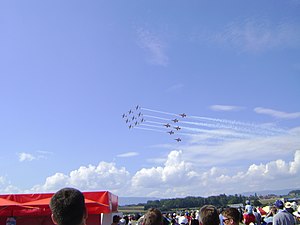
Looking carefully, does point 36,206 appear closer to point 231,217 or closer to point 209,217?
point 231,217

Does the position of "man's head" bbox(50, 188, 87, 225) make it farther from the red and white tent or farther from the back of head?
the red and white tent

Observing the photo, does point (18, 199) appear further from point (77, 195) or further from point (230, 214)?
point (77, 195)

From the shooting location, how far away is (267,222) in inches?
548

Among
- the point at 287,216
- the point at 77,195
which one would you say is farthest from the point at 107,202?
the point at 77,195

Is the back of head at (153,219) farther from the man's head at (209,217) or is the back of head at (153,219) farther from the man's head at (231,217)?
the man's head at (231,217)

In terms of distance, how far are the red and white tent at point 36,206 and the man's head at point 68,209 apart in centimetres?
1182

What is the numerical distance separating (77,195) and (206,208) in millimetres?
2343

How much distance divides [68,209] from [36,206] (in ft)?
40.4

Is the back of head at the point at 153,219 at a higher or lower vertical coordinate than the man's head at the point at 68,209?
lower

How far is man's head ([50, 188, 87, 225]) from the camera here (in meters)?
3.25

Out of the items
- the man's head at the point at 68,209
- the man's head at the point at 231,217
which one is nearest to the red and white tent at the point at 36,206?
the man's head at the point at 231,217

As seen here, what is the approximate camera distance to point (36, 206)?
1466cm

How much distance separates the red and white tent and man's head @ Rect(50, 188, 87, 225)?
1182 cm

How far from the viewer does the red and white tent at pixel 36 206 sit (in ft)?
47.8
